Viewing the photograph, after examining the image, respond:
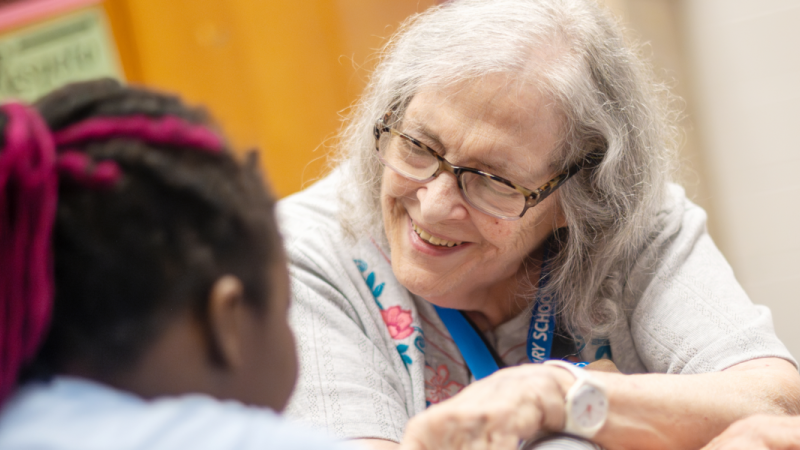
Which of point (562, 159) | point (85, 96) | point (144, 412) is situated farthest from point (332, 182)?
point (144, 412)

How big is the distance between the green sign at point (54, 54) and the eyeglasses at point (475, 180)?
2.39m

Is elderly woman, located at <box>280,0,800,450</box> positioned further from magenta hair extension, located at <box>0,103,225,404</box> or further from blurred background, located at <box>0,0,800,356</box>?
blurred background, located at <box>0,0,800,356</box>

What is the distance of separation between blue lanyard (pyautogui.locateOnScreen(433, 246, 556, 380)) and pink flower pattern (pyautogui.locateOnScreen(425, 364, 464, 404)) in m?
0.07

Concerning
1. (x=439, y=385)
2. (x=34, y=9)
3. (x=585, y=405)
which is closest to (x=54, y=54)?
(x=34, y=9)

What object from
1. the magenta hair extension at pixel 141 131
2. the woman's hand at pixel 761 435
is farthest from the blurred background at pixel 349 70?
the magenta hair extension at pixel 141 131

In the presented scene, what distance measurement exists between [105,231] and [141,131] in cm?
12

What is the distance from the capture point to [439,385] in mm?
1709

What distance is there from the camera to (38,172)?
2.34 feet

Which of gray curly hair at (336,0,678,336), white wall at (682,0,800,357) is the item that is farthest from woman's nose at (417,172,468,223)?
white wall at (682,0,800,357)

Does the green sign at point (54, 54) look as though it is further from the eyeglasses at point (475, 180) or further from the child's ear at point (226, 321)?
the child's ear at point (226, 321)

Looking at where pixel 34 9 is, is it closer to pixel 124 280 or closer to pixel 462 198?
pixel 462 198

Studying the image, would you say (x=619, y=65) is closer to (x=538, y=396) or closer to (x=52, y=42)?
(x=538, y=396)

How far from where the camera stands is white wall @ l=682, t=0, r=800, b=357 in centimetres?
297

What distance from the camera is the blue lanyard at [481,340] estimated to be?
5.49ft
